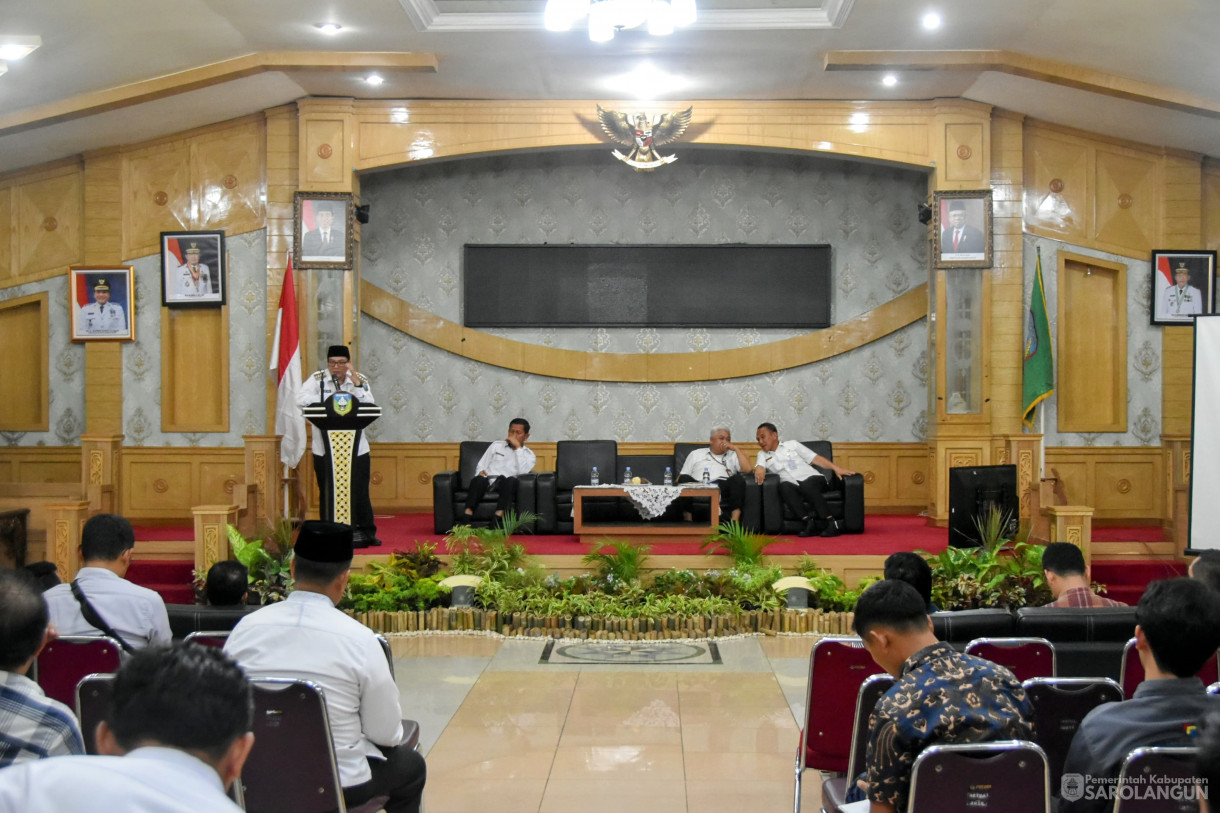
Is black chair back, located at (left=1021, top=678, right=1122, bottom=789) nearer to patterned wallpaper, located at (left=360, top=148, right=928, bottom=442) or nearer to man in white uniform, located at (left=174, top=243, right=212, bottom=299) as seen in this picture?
patterned wallpaper, located at (left=360, top=148, right=928, bottom=442)

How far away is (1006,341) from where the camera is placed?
9.25 m

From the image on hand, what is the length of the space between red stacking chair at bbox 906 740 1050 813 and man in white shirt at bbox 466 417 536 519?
627 centimetres

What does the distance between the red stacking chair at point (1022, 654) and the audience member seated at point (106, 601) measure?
2.60 metres

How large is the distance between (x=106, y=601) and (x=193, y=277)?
6.37 meters

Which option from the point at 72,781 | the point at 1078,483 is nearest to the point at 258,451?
the point at 1078,483

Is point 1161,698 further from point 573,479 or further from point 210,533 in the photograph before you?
point 573,479

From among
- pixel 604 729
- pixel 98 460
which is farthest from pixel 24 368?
pixel 604 729

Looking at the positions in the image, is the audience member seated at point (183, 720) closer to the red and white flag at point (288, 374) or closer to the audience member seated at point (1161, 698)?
the audience member seated at point (1161, 698)

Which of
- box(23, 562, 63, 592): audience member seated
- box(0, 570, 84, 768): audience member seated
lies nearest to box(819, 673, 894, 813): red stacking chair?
box(0, 570, 84, 768): audience member seated

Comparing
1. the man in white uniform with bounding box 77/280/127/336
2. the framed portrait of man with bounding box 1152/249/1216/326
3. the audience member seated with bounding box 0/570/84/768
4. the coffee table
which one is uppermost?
the framed portrait of man with bounding box 1152/249/1216/326

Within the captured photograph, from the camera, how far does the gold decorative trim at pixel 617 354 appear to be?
10.5 meters

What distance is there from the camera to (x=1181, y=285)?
31.0ft

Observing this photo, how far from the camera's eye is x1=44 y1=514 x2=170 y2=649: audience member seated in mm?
3559

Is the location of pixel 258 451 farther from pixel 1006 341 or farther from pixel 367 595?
pixel 1006 341
